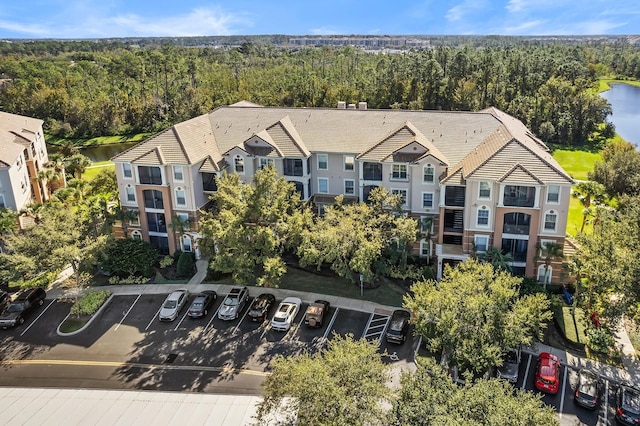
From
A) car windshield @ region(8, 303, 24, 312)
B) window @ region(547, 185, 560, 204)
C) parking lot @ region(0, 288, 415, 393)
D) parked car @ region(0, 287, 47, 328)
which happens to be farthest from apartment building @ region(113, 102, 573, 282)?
car windshield @ region(8, 303, 24, 312)

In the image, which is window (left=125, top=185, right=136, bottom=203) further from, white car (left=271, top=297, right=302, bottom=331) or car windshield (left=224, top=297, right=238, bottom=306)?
white car (left=271, top=297, right=302, bottom=331)

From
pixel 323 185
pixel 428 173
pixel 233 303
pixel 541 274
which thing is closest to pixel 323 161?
pixel 323 185

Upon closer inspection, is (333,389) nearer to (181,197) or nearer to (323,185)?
(323,185)

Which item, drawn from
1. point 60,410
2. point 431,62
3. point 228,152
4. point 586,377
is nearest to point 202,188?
point 228,152

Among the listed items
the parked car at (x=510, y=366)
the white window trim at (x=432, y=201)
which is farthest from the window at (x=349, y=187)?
the parked car at (x=510, y=366)

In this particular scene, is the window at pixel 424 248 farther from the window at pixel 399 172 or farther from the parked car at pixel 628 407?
the parked car at pixel 628 407

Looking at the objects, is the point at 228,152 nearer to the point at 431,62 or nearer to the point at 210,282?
the point at 210,282
